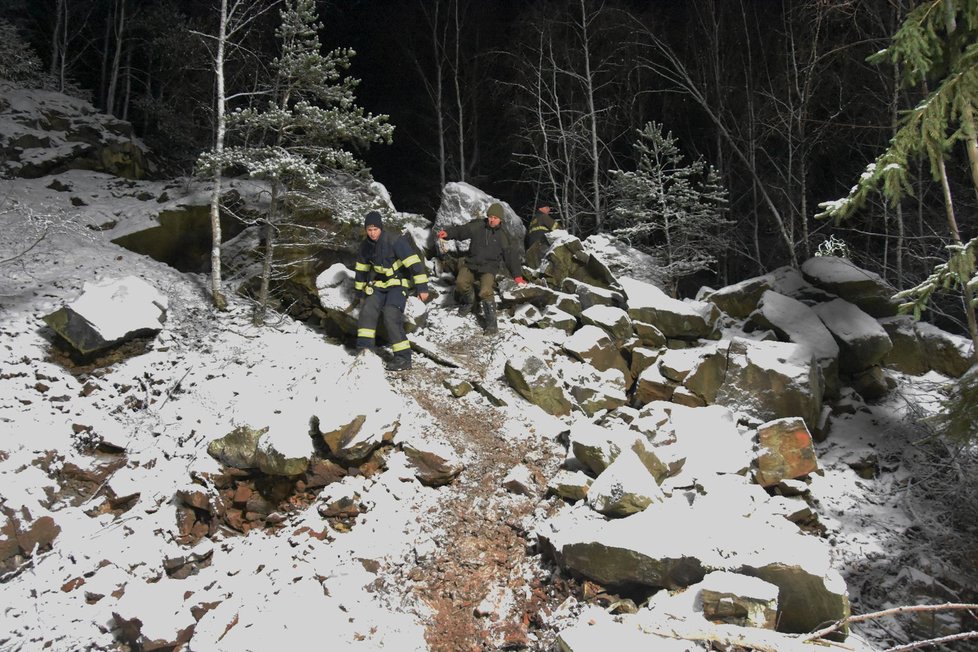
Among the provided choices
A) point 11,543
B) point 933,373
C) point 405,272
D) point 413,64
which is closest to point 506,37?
point 413,64

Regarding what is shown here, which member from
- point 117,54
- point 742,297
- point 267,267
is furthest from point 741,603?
point 117,54

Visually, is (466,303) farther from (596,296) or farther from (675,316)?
(675,316)

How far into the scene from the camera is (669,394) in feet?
28.2

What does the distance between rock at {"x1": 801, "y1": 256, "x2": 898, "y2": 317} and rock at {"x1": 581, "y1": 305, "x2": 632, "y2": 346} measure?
→ 3859 mm

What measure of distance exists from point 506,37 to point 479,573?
21019mm

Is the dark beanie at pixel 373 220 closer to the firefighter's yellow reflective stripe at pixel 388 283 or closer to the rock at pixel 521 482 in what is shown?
the firefighter's yellow reflective stripe at pixel 388 283

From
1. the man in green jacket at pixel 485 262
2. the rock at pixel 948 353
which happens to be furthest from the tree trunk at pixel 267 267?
the rock at pixel 948 353

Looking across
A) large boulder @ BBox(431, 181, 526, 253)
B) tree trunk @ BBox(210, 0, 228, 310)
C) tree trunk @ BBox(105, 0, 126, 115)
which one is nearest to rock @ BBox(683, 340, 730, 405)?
large boulder @ BBox(431, 181, 526, 253)

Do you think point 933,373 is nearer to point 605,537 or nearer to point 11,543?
point 605,537

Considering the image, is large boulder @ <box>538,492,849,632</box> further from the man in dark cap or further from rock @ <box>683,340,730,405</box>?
the man in dark cap

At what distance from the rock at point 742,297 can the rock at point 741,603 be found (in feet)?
21.2

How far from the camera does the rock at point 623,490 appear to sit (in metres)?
5.79

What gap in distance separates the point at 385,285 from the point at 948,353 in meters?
9.67

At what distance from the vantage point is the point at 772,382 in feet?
26.0
